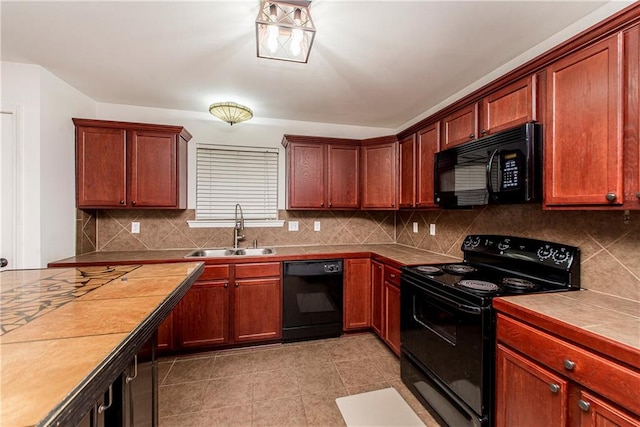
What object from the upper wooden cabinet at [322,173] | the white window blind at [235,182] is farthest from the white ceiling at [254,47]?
the white window blind at [235,182]

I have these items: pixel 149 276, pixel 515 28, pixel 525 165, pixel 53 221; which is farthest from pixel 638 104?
pixel 53 221

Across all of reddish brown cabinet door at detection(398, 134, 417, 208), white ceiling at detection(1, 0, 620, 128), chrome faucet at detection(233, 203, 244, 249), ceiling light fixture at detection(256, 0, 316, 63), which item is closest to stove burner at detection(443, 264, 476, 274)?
reddish brown cabinet door at detection(398, 134, 417, 208)

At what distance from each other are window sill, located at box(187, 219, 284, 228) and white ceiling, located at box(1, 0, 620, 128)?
1.32 m

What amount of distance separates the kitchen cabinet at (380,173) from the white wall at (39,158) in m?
2.91

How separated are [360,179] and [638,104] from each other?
2242 mm

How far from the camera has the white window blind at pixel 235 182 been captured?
309 cm

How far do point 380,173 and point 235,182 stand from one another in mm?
1720

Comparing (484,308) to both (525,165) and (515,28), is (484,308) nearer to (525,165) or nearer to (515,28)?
(525,165)

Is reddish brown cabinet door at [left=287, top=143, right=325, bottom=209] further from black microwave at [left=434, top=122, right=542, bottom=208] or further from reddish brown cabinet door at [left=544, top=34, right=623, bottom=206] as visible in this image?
reddish brown cabinet door at [left=544, top=34, right=623, bottom=206]

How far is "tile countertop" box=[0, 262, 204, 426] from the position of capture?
53cm

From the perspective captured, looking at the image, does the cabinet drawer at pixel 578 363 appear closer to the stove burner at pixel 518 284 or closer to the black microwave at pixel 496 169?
the stove burner at pixel 518 284

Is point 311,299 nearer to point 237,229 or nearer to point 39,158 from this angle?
point 237,229

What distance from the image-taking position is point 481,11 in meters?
1.52

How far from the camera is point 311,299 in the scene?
2.71 m
